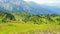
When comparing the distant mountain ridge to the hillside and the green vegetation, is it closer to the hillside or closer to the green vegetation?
the green vegetation

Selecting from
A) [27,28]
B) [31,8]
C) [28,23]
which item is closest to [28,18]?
[28,23]

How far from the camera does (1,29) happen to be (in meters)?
9.80

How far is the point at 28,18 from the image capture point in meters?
11.5

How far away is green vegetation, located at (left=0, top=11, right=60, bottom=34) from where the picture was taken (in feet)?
31.4

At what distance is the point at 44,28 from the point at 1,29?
238cm

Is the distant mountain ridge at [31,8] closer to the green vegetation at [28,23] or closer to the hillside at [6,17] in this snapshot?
the green vegetation at [28,23]

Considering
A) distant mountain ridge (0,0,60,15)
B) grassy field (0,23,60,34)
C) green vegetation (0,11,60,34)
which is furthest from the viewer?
distant mountain ridge (0,0,60,15)

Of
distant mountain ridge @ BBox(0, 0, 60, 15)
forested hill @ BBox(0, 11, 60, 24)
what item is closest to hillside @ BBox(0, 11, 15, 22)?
forested hill @ BBox(0, 11, 60, 24)

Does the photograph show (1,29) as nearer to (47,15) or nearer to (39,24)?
(39,24)

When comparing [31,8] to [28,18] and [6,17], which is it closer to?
[28,18]

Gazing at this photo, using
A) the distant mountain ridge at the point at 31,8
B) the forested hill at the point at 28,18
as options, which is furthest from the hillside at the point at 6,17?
the distant mountain ridge at the point at 31,8

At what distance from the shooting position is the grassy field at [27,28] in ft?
31.0

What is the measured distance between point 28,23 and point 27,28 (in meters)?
0.93

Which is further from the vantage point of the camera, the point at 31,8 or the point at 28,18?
the point at 31,8
